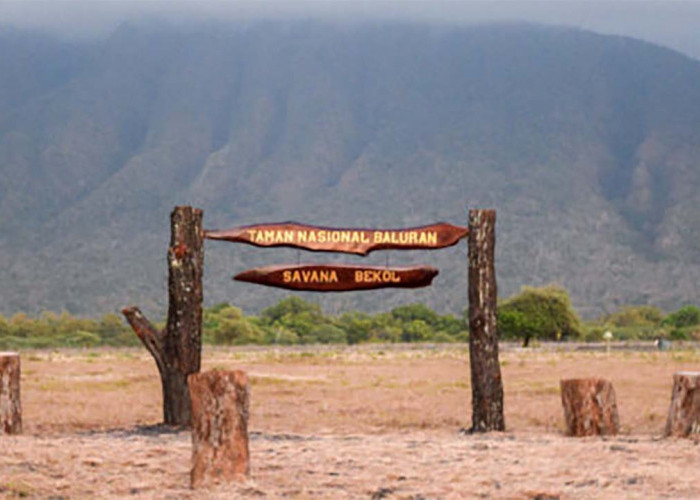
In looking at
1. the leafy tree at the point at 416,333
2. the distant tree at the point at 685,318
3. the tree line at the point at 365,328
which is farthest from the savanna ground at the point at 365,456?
the distant tree at the point at 685,318

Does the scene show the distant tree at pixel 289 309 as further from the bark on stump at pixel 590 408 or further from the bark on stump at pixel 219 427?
the bark on stump at pixel 219 427

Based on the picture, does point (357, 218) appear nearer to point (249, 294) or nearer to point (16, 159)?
point (249, 294)

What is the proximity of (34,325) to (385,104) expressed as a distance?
10170 cm

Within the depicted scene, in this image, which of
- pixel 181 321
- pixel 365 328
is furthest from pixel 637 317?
pixel 181 321

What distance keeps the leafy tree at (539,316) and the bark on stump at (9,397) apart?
68917mm

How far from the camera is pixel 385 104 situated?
190 metres

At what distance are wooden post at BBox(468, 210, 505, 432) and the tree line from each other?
62.9 metres

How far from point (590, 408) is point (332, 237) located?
409cm

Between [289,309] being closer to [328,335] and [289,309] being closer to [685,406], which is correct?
[328,335]

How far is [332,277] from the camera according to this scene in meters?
17.2

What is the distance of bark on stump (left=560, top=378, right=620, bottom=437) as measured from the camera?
1568cm

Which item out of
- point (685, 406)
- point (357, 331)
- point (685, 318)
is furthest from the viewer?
point (685, 318)

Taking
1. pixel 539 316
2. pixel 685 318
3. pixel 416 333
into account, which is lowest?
pixel 416 333

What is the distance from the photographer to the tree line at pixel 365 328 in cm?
8488
